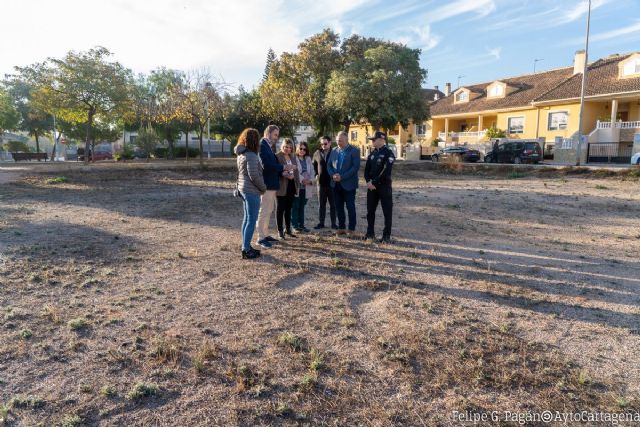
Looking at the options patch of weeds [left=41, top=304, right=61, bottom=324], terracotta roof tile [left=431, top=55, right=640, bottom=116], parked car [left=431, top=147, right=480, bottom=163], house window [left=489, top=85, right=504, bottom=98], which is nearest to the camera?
patch of weeds [left=41, top=304, right=61, bottom=324]

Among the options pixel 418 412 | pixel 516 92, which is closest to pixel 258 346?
pixel 418 412

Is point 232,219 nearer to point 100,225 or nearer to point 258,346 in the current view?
point 100,225

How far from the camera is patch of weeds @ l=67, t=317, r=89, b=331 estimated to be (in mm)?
3900

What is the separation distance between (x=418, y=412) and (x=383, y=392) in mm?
290

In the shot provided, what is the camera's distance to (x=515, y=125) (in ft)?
118

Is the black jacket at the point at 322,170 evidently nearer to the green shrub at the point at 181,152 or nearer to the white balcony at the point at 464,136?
the white balcony at the point at 464,136

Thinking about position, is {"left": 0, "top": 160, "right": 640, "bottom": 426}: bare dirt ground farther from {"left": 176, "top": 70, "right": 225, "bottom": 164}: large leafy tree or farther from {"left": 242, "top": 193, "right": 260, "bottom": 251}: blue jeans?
{"left": 176, "top": 70, "right": 225, "bottom": 164}: large leafy tree

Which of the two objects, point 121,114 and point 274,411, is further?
point 121,114

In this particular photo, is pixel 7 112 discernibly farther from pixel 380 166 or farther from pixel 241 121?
pixel 380 166

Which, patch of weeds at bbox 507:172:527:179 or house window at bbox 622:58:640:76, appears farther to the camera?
house window at bbox 622:58:640:76

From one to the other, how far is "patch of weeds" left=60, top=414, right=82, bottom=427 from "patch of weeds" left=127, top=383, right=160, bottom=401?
32cm

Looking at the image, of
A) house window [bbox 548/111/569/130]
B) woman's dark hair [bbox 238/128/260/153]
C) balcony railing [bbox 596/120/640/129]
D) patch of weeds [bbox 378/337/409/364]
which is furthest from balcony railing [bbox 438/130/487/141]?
patch of weeds [bbox 378/337/409/364]

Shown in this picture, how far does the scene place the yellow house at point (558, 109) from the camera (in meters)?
27.9

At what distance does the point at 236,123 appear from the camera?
152 ft
